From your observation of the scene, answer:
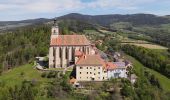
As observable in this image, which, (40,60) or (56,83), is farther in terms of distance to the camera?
(40,60)

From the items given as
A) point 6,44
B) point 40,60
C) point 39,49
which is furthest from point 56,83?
point 6,44

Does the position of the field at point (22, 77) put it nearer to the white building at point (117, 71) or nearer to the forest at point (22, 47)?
the white building at point (117, 71)

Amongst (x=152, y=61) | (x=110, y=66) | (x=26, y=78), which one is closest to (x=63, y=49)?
(x=26, y=78)

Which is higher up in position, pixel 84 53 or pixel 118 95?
pixel 84 53

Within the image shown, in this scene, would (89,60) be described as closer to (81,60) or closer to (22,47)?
(81,60)

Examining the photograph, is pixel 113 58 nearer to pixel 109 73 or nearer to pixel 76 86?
pixel 109 73

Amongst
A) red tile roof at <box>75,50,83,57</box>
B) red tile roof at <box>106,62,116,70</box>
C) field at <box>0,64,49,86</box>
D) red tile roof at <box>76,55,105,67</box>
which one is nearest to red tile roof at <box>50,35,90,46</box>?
red tile roof at <box>75,50,83,57</box>

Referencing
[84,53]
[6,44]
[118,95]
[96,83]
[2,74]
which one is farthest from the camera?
[6,44]

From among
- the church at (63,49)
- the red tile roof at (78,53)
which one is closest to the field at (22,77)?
the church at (63,49)
